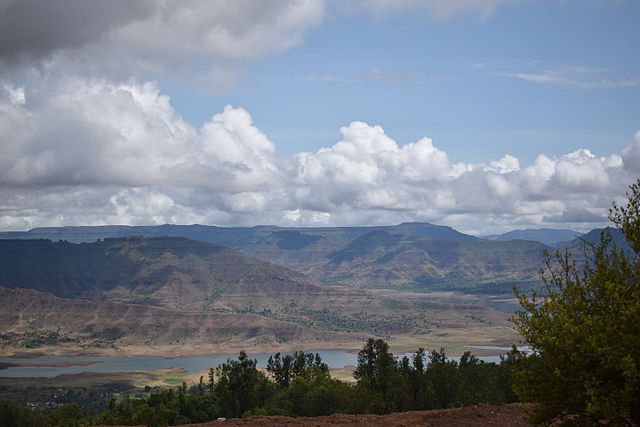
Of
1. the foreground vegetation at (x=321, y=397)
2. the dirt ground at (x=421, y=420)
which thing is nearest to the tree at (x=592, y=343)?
the dirt ground at (x=421, y=420)

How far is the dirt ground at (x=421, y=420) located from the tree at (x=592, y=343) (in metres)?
15.3

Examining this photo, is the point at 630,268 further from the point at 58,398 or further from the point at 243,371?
the point at 58,398

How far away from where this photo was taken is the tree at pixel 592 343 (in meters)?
21.4

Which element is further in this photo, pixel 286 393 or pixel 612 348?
pixel 286 393

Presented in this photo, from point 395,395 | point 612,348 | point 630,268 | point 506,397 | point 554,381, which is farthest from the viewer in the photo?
point 395,395

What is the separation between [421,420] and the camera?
40.2m

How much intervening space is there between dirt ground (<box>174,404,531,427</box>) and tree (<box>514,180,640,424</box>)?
15276 mm

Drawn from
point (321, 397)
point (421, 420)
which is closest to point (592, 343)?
point (421, 420)

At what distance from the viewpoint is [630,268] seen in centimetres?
2516

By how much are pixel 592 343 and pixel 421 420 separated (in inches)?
836

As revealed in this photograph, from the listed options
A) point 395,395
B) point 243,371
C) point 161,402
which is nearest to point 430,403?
point 395,395

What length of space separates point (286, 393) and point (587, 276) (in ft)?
226

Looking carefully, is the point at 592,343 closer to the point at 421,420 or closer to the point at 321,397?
the point at 421,420

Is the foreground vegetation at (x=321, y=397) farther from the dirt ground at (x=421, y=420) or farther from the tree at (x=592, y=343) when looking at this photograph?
the tree at (x=592, y=343)
